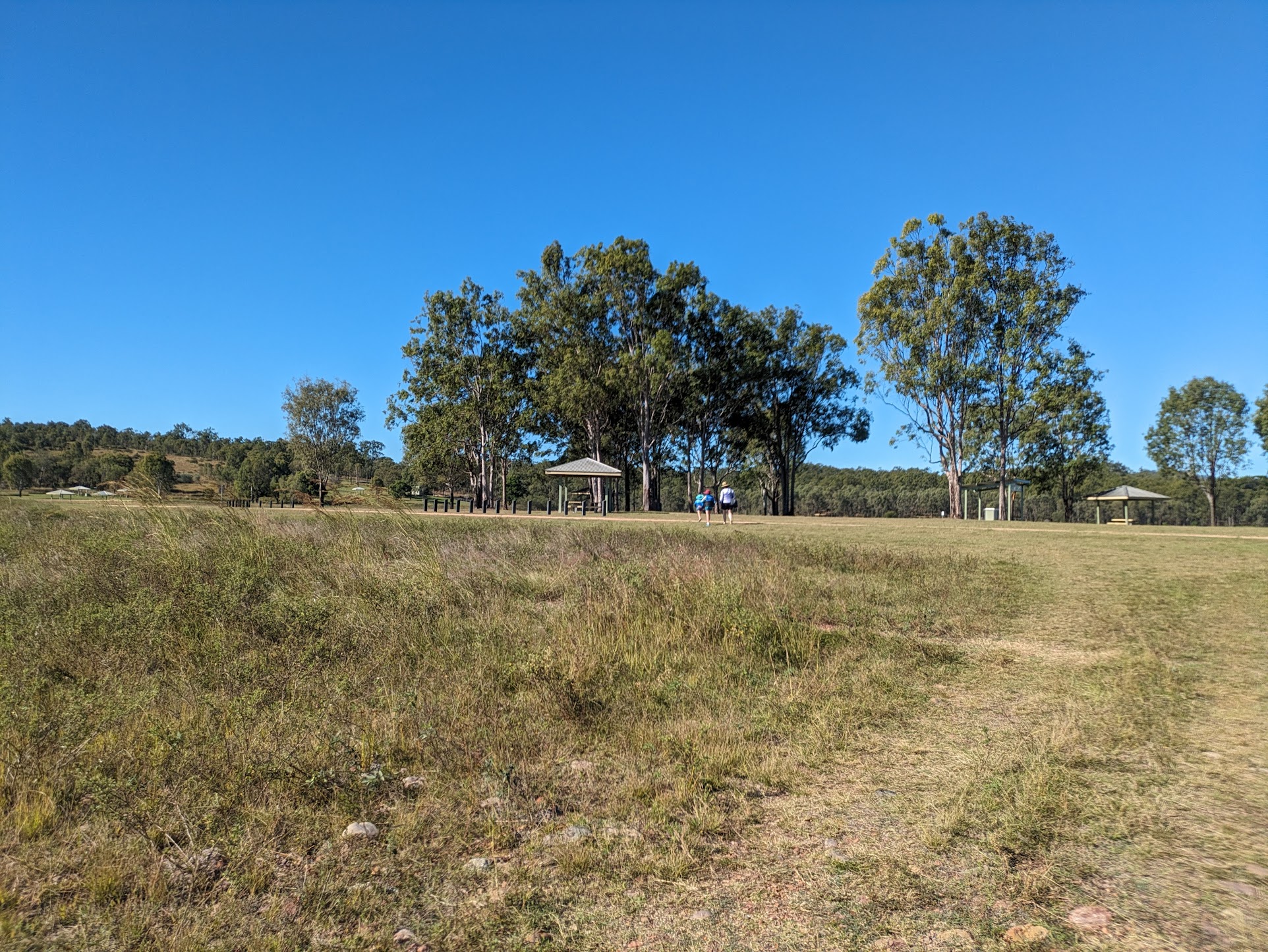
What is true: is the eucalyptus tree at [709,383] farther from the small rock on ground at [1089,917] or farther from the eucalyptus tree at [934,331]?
the small rock on ground at [1089,917]

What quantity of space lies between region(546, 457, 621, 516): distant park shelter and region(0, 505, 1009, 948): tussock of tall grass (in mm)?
25005

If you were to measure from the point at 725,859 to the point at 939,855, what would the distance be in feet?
3.02

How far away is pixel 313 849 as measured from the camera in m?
3.02

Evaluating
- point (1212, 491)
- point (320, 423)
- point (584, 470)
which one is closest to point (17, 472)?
point (320, 423)

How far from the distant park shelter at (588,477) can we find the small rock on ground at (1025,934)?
31181mm

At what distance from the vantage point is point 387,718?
14.4 feet

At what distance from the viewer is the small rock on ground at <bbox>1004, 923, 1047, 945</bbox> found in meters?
2.34

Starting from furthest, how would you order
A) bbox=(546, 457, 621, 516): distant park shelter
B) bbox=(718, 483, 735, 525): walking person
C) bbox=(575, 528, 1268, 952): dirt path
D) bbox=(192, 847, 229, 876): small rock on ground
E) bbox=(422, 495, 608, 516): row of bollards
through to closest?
bbox=(422, 495, 608, 516): row of bollards → bbox=(546, 457, 621, 516): distant park shelter → bbox=(718, 483, 735, 525): walking person → bbox=(192, 847, 229, 876): small rock on ground → bbox=(575, 528, 1268, 952): dirt path

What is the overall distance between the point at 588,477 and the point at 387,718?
31998 mm

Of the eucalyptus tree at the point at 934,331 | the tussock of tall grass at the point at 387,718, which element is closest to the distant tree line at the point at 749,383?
the eucalyptus tree at the point at 934,331

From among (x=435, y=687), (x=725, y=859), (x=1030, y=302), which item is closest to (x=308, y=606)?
(x=435, y=687)

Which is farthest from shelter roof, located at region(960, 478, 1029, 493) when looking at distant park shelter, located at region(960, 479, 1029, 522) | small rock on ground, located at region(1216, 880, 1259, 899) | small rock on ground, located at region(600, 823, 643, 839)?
small rock on ground, located at region(600, 823, 643, 839)

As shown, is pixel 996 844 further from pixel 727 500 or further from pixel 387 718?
pixel 727 500

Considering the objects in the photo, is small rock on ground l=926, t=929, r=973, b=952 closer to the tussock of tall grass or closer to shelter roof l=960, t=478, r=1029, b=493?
the tussock of tall grass
